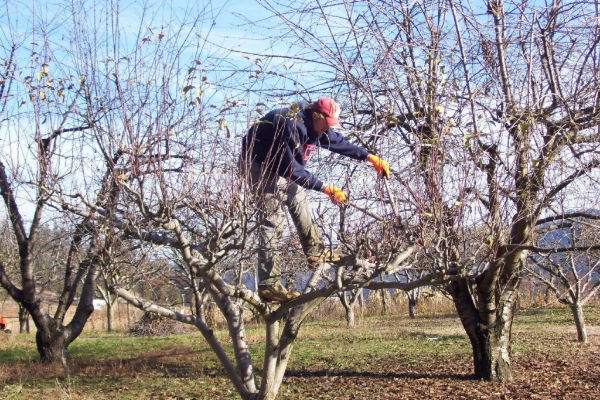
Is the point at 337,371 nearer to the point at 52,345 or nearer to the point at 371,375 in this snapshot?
the point at 371,375

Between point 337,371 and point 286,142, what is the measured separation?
569cm

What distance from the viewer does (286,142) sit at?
14.1 ft

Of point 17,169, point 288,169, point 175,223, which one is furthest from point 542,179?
point 17,169

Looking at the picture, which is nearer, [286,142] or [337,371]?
[286,142]

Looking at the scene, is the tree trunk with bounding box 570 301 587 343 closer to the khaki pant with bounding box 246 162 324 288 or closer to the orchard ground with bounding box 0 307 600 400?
the orchard ground with bounding box 0 307 600 400

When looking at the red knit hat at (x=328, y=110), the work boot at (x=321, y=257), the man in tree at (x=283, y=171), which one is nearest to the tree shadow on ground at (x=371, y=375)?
the work boot at (x=321, y=257)

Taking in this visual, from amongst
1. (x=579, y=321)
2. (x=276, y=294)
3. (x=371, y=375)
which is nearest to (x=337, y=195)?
(x=276, y=294)

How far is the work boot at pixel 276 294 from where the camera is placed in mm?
4613

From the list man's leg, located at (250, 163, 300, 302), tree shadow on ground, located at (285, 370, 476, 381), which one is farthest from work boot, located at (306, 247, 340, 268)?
tree shadow on ground, located at (285, 370, 476, 381)

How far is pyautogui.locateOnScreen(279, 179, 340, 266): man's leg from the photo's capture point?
14.7 feet

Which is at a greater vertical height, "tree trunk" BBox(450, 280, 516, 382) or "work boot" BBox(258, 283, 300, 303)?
"work boot" BBox(258, 283, 300, 303)

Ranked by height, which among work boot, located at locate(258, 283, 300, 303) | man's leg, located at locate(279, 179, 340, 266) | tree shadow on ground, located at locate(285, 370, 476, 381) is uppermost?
man's leg, located at locate(279, 179, 340, 266)

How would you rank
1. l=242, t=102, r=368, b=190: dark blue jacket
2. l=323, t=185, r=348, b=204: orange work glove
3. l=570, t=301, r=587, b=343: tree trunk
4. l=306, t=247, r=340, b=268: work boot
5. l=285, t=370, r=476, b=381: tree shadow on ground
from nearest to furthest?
l=323, t=185, r=348, b=204: orange work glove
l=242, t=102, r=368, b=190: dark blue jacket
l=306, t=247, r=340, b=268: work boot
l=285, t=370, r=476, b=381: tree shadow on ground
l=570, t=301, r=587, b=343: tree trunk

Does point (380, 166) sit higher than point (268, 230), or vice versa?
point (380, 166)
